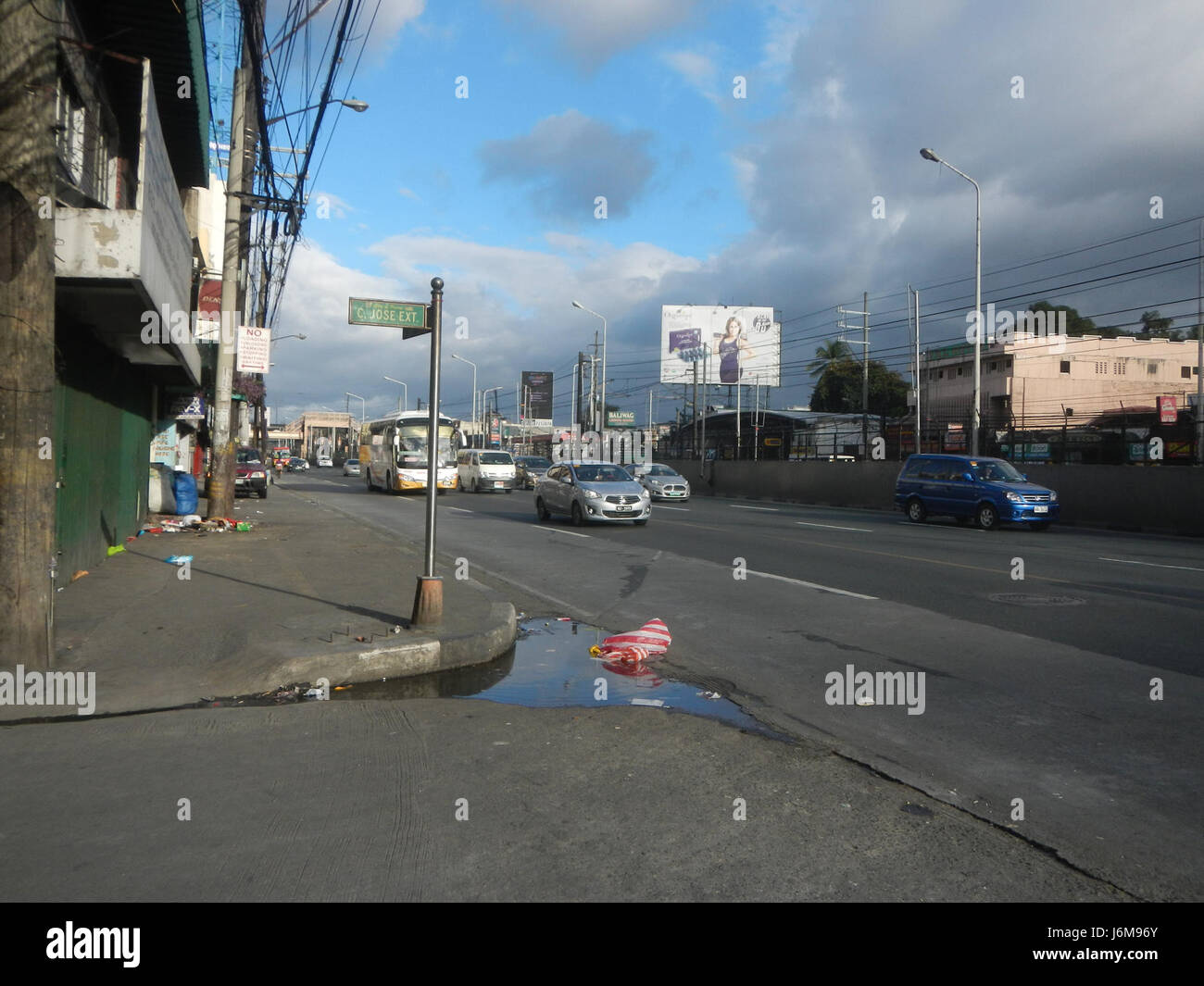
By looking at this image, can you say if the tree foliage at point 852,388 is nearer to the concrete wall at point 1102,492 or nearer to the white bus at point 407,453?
the concrete wall at point 1102,492

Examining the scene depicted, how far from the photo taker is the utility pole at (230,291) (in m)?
17.3

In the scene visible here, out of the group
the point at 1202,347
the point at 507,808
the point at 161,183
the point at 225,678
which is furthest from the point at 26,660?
the point at 1202,347

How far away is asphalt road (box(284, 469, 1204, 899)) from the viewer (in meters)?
4.52

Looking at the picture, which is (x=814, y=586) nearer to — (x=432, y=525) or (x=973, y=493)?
(x=432, y=525)

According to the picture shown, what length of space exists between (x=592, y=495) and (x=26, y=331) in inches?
607

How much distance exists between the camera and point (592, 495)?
21.1 m

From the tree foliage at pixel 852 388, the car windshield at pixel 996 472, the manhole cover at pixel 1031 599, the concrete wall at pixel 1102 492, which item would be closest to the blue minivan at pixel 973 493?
the car windshield at pixel 996 472

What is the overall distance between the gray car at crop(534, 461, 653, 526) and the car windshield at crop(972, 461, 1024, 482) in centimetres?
822

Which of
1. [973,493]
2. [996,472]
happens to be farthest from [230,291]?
[996,472]

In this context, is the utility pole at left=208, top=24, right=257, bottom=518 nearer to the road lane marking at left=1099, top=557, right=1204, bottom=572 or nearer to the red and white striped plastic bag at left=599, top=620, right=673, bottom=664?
the red and white striped plastic bag at left=599, top=620, right=673, bottom=664

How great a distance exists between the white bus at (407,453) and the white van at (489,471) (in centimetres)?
76

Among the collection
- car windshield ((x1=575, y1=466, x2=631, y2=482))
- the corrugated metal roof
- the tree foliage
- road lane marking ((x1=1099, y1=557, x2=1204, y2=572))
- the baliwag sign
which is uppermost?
the tree foliage

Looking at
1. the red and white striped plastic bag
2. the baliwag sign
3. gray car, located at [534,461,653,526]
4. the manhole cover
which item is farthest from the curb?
gray car, located at [534,461,653,526]

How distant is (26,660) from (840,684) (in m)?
5.69
